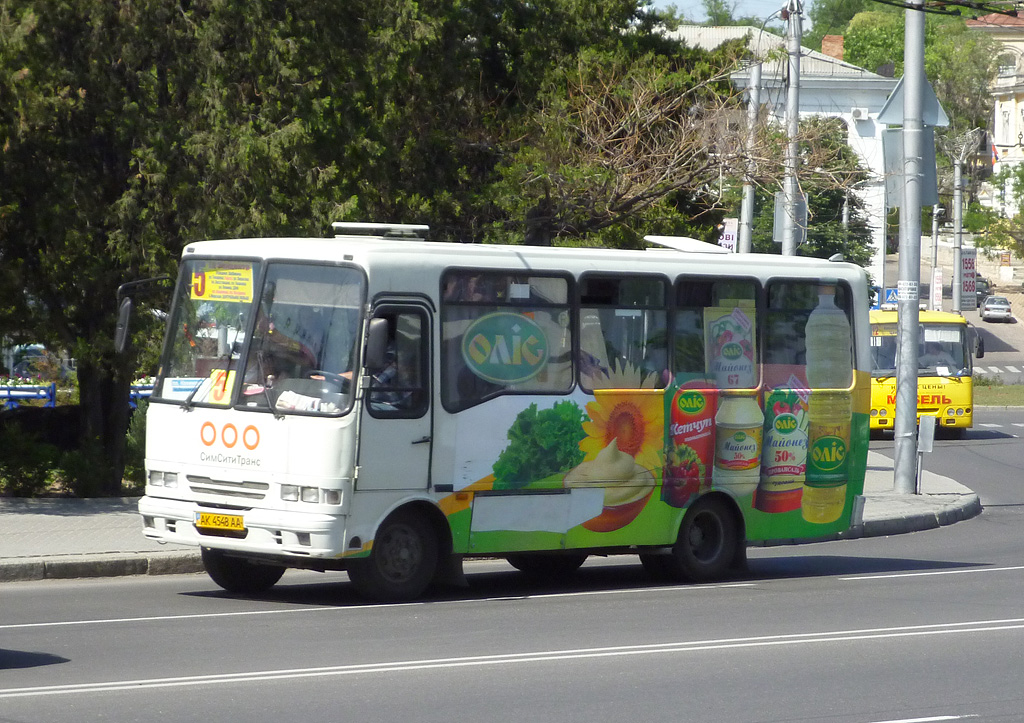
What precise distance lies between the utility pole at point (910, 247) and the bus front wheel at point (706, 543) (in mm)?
7410

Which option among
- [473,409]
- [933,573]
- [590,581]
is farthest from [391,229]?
[933,573]

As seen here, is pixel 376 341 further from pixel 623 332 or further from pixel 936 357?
pixel 936 357

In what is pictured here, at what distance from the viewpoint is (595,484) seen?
1212 centimetres

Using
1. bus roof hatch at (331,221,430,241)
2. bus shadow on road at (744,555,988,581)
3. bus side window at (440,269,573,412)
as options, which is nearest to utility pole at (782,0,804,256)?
bus shadow on road at (744,555,988,581)

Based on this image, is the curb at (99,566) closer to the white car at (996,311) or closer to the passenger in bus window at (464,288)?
the passenger in bus window at (464,288)

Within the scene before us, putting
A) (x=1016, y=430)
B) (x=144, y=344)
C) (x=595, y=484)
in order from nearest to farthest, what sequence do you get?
(x=595, y=484), (x=144, y=344), (x=1016, y=430)

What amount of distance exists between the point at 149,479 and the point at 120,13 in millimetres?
7094

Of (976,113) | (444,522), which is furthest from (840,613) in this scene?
(976,113)

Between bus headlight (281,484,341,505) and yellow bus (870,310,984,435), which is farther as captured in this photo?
yellow bus (870,310,984,435)

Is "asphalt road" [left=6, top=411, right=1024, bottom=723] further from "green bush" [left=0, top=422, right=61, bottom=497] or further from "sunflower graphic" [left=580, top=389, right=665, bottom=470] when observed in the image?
"green bush" [left=0, top=422, right=61, bottom=497]

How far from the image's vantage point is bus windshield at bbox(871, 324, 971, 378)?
33.5m

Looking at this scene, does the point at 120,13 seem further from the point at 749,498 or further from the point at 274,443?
the point at 749,498

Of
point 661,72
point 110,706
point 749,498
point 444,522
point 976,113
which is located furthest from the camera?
point 976,113

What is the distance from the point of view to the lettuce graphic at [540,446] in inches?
455
